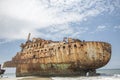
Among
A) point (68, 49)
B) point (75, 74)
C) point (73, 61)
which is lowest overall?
point (75, 74)

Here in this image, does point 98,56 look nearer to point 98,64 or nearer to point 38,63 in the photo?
point 98,64

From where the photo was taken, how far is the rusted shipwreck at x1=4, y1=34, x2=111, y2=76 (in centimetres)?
2478

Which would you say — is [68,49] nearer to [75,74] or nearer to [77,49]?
[77,49]

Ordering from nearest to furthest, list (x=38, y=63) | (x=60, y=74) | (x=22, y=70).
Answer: (x=60, y=74), (x=38, y=63), (x=22, y=70)

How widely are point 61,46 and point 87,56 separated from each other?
11.7 feet

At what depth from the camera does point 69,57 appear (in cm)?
2519

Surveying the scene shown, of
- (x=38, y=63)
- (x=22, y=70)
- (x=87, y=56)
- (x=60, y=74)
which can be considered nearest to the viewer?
(x=87, y=56)

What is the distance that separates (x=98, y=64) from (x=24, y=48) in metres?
13.2

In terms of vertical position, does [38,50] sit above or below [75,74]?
above

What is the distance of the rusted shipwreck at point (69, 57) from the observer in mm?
24781

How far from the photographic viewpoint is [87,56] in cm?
2467

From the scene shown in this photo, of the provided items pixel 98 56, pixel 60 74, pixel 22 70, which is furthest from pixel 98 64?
pixel 22 70

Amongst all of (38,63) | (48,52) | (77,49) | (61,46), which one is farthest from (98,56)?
(38,63)

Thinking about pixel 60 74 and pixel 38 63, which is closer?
pixel 60 74
